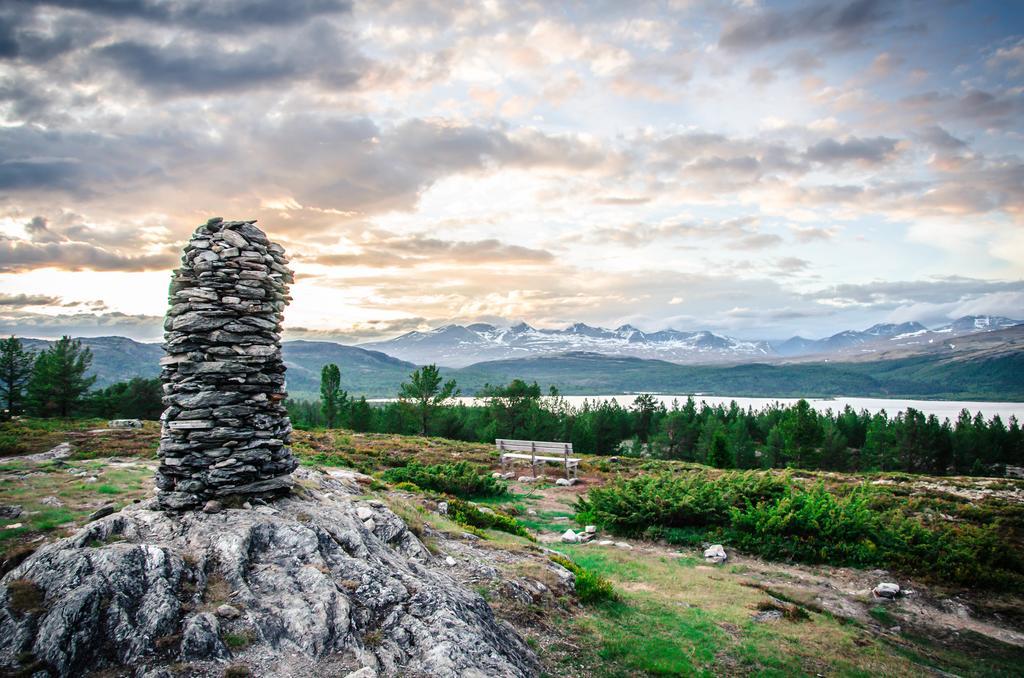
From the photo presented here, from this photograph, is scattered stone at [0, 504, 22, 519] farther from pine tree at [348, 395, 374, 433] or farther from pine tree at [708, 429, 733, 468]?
pine tree at [348, 395, 374, 433]

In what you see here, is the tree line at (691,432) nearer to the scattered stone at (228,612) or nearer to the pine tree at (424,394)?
the pine tree at (424,394)

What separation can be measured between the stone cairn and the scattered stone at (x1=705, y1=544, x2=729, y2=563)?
1156 centimetres

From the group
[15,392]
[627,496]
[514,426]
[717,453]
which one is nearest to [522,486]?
[627,496]

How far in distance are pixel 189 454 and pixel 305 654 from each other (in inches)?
177

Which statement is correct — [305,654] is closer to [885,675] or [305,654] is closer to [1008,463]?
[885,675]

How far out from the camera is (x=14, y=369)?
45594 mm

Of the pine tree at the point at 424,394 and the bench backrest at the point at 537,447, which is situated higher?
the pine tree at the point at 424,394

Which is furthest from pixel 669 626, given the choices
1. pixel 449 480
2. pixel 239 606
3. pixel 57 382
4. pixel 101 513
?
pixel 57 382

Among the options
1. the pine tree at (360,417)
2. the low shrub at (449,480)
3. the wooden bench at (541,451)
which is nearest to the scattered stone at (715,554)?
the low shrub at (449,480)

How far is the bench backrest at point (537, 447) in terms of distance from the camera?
26756 millimetres

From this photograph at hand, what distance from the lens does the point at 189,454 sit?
8719 mm

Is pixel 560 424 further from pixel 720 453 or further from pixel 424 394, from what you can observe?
pixel 720 453

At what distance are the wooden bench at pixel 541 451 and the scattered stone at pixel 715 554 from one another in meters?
11.4

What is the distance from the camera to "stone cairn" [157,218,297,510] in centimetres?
873
